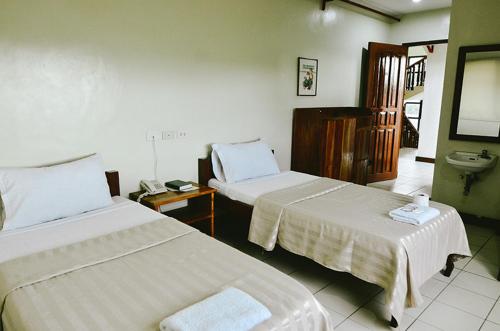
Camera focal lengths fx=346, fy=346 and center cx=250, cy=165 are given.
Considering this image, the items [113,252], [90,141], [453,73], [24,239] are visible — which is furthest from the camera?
[453,73]

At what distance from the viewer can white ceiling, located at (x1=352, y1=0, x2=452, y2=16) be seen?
16.3ft

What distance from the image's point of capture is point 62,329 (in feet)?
4.35

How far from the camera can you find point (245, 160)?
368 centimetres

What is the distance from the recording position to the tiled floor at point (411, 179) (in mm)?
5348

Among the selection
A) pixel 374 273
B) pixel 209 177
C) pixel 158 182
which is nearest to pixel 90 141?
pixel 158 182

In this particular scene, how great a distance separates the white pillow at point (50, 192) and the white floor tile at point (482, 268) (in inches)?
122

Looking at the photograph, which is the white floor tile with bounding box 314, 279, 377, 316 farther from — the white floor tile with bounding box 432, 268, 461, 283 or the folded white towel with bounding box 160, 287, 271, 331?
the folded white towel with bounding box 160, 287, 271, 331

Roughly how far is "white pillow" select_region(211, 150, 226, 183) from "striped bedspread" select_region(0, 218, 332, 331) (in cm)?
154

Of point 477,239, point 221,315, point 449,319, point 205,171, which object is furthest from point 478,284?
point 205,171

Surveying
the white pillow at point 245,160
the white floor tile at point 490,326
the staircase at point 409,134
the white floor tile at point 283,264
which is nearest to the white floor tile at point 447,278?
the white floor tile at point 490,326

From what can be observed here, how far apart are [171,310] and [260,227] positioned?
1608 millimetres

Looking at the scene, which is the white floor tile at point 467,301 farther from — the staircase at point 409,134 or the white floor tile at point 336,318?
the staircase at point 409,134

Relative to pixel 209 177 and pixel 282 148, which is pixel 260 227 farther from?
pixel 282 148

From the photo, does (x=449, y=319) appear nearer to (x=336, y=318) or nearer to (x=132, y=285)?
(x=336, y=318)
